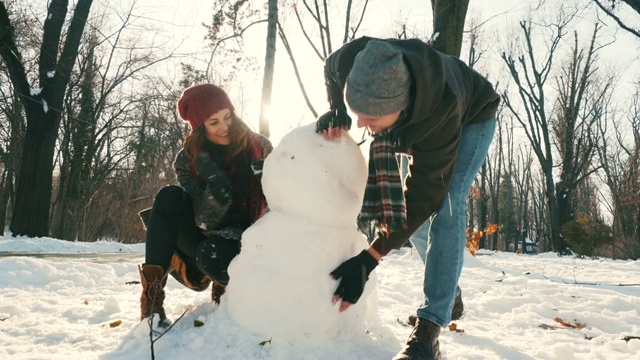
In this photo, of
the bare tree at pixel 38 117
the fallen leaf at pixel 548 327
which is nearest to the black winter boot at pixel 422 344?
the fallen leaf at pixel 548 327

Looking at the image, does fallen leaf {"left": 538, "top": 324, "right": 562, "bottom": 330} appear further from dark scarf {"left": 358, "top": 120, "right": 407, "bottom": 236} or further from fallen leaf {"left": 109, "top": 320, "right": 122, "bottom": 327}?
fallen leaf {"left": 109, "top": 320, "right": 122, "bottom": 327}

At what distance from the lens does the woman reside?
6.57ft

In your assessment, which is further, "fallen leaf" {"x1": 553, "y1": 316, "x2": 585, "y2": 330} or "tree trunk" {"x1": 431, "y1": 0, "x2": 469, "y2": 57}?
"tree trunk" {"x1": 431, "y1": 0, "x2": 469, "y2": 57}

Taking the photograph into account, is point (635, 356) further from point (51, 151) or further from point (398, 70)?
point (51, 151)

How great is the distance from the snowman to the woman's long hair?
369 mm

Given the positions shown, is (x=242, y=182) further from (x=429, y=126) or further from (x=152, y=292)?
(x=429, y=126)

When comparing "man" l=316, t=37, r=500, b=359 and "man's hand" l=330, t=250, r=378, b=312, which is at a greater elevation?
"man" l=316, t=37, r=500, b=359

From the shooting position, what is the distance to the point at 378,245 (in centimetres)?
164

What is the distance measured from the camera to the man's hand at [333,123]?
182 centimetres

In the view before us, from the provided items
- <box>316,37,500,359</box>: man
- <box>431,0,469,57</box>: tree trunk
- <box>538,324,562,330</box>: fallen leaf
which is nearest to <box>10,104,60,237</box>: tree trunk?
<box>431,0,469,57</box>: tree trunk

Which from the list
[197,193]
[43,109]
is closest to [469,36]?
[43,109]

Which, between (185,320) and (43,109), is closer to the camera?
(185,320)

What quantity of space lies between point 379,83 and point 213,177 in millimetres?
1051

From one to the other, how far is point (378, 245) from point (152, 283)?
96 centimetres
